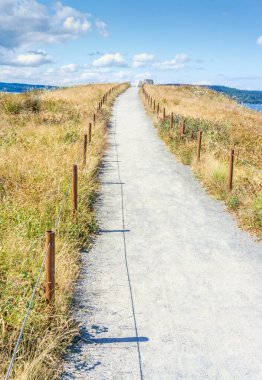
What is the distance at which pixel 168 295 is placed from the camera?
223 inches

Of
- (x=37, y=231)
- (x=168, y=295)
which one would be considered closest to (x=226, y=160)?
(x=37, y=231)

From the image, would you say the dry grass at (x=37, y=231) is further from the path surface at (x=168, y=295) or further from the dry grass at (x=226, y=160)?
the dry grass at (x=226, y=160)

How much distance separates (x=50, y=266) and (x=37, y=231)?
252 cm

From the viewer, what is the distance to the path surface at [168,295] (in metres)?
4.25

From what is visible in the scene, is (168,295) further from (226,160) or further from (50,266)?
(226,160)

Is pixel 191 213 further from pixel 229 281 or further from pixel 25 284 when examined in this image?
pixel 25 284

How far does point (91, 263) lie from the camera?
6.62m

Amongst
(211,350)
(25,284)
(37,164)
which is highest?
(37,164)

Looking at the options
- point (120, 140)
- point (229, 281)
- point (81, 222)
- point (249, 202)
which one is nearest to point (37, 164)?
point (81, 222)

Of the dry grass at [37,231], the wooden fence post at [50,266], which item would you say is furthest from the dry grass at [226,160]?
the wooden fence post at [50,266]

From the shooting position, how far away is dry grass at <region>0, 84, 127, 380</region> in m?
4.11

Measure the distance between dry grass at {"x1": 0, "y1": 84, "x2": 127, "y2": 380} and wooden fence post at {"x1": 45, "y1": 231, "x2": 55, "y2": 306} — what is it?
0.13 meters

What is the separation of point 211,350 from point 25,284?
234 centimetres

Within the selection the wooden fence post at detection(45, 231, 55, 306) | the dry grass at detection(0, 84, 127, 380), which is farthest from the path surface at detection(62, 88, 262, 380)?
the wooden fence post at detection(45, 231, 55, 306)
